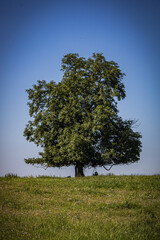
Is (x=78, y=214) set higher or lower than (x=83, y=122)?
lower

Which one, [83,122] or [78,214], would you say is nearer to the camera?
[78,214]

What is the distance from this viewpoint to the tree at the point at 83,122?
2623cm

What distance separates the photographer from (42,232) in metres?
8.56

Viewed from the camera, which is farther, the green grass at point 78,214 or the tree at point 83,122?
the tree at point 83,122

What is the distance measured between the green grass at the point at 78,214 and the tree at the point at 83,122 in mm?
8750

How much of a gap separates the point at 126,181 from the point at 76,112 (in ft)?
31.7

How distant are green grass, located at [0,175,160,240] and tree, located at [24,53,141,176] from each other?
8.75m

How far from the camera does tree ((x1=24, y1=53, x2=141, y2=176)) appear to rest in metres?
26.2

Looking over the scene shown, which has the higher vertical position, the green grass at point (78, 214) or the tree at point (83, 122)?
the tree at point (83, 122)

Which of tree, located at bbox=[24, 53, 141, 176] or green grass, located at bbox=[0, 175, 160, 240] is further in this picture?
tree, located at bbox=[24, 53, 141, 176]

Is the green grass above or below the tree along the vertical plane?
below

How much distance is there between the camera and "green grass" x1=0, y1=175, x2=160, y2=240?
839 centimetres

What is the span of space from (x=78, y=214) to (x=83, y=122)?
1598 cm

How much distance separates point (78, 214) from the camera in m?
11.0
